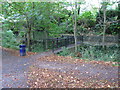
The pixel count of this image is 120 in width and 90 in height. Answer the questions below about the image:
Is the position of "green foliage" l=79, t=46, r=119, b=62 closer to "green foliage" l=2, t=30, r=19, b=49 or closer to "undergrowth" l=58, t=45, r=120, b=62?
"undergrowth" l=58, t=45, r=120, b=62

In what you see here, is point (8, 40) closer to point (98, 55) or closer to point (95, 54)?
point (95, 54)

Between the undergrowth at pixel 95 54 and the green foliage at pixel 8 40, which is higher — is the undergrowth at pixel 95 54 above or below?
below

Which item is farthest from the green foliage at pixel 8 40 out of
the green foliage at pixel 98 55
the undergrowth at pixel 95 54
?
the green foliage at pixel 98 55

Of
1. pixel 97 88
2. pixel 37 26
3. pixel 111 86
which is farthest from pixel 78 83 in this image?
pixel 37 26

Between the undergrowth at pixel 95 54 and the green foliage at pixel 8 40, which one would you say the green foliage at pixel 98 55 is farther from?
the green foliage at pixel 8 40

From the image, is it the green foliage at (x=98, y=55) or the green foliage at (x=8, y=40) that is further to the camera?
the green foliage at (x=8, y=40)

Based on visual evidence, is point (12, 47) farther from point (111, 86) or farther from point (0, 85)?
point (111, 86)

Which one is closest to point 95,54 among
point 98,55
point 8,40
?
point 98,55

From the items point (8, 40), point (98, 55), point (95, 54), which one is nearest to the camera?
point (98, 55)

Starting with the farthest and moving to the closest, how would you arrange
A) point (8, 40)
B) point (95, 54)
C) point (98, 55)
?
point (8, 40) → point (95, 54) → point (98, 55)

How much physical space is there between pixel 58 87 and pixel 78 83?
1.42 feet

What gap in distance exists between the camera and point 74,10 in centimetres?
596

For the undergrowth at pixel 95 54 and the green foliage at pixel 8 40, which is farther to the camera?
the green foliage at pixel 8 40

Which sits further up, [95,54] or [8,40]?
[8,40]
